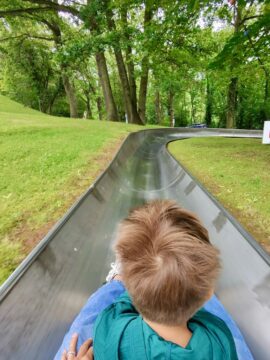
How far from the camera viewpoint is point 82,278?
2686 mm

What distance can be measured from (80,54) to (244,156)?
7.44m

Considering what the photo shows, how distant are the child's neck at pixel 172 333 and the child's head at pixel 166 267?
29mm

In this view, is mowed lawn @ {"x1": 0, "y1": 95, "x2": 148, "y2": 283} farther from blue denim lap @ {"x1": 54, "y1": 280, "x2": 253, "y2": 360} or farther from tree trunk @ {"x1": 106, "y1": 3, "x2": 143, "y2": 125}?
tree trunk @ {"x1": 106, "y1": 3, "x2": 143, "y2": 125}

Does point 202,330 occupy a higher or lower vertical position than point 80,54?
lower

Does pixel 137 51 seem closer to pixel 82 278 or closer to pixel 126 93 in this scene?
pixel 126 93

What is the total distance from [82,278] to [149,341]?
1.73 meters

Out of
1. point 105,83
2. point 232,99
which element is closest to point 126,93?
point 105,83

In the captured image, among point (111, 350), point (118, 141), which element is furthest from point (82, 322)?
point (118, 141)

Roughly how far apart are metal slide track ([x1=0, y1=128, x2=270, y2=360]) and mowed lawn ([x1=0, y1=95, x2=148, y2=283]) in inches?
24.6

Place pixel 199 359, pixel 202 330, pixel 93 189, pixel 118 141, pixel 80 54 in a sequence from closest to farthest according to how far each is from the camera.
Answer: pixel 199 359 < pixel 202 330 < pixel 93 189 < pixel 118 141 < pixel 80 54

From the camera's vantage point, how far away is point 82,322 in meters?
1.93

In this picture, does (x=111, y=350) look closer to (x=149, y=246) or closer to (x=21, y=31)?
(x=149, y=246)

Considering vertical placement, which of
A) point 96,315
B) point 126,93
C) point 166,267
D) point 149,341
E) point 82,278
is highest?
point 126,93

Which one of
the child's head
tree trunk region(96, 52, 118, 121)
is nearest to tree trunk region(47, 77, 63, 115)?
tree trunk region(96, 52, 118, 121)
